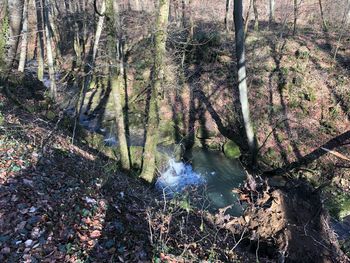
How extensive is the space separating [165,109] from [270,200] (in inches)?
443

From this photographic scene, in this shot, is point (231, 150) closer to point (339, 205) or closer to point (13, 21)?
point (339, 205)

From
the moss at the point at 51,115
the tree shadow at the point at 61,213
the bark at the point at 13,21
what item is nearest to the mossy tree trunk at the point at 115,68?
the bark at the point at 13,21

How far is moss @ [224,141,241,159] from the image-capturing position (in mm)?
14922

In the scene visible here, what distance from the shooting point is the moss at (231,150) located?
14922 millimetres

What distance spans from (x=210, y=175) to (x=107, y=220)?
885cm

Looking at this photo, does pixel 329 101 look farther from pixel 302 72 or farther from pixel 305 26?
pixel 305 26

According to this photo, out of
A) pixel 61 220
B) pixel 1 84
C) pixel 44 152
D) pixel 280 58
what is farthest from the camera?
pixel 280 58

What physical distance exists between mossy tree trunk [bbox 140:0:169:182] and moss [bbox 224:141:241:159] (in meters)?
4.98

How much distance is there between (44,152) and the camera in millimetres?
6828

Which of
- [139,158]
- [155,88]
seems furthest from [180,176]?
[155,88]

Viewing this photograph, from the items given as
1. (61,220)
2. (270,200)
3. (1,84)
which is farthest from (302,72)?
(61,220)

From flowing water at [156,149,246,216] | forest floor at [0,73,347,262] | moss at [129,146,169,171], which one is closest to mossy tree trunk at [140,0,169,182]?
moss at [129,146,169,171]

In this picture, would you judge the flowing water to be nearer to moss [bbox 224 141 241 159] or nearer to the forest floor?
moss [bbox 224 141 241 159]

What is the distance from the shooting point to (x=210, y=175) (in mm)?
13594
